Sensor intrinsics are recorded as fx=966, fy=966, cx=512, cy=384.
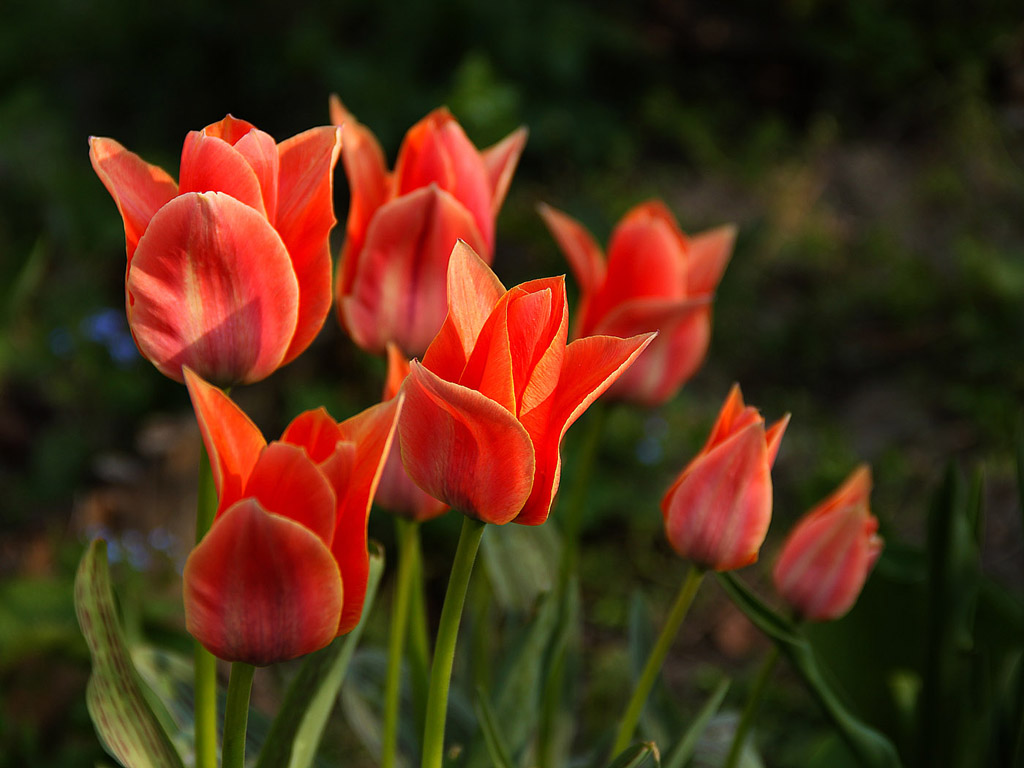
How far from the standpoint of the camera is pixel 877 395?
281 centimetres

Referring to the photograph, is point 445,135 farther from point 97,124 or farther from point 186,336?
point 97,124

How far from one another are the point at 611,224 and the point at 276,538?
2.63 metres

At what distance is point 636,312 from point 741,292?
229cm

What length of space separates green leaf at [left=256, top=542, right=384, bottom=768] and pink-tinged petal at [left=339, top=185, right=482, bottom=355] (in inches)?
6.4

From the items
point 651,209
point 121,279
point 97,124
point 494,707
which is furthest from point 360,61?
point 494,707

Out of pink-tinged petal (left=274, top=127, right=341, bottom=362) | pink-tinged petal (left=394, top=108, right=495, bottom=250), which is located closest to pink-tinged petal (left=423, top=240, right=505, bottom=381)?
pink-tinged petal (left=274, top=127, right=341, bottom=362)

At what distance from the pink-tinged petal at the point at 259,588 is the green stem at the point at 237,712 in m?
0.02

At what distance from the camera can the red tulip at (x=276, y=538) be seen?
0.46m

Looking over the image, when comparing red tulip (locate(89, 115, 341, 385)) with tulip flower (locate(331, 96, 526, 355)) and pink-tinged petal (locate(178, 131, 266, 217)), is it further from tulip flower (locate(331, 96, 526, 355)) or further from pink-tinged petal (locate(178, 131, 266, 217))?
tulip flower (locate(331, 96, 526, 355))

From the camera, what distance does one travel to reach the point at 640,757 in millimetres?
585

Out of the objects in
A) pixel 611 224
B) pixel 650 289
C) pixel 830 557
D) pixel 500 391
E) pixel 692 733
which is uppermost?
pixel 500 391

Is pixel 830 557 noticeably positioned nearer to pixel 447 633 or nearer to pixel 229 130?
pixel 447 633

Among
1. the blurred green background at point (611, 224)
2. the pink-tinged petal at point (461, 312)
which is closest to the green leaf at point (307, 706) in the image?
the pink-tinged petal at point (461, 312)

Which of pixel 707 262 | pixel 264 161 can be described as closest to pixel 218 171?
pixel 264 161
